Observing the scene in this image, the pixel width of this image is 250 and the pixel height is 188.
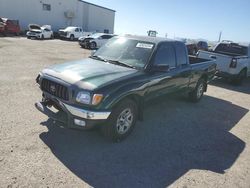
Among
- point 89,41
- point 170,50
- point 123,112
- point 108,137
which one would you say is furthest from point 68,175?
point 89,41

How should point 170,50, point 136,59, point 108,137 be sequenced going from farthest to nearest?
point 170,50, point 136,59, point 108,137

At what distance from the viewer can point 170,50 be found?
18.6 feet

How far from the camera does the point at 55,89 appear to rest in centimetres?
421

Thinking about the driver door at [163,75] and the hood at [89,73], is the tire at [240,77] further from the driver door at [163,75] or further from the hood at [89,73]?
the hood at [89,73]

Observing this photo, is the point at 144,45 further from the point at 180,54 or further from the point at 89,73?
the point at 89,73

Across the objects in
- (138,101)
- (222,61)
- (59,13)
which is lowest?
(138,101)

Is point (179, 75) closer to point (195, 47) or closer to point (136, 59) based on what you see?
Answer: point (136, 59)

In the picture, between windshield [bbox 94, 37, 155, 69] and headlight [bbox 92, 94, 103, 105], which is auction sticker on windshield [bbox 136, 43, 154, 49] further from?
headlight [bbox 92, 94, 103, 105]

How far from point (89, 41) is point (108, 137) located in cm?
1922

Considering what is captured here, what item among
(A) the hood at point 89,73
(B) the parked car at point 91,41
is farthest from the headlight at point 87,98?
(B) the parked car at point 91,41

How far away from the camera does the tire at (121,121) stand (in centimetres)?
422

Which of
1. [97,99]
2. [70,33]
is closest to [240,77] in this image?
[97,99]

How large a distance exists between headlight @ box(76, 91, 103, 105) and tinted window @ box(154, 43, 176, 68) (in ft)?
5.57

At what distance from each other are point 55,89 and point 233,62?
827cm
